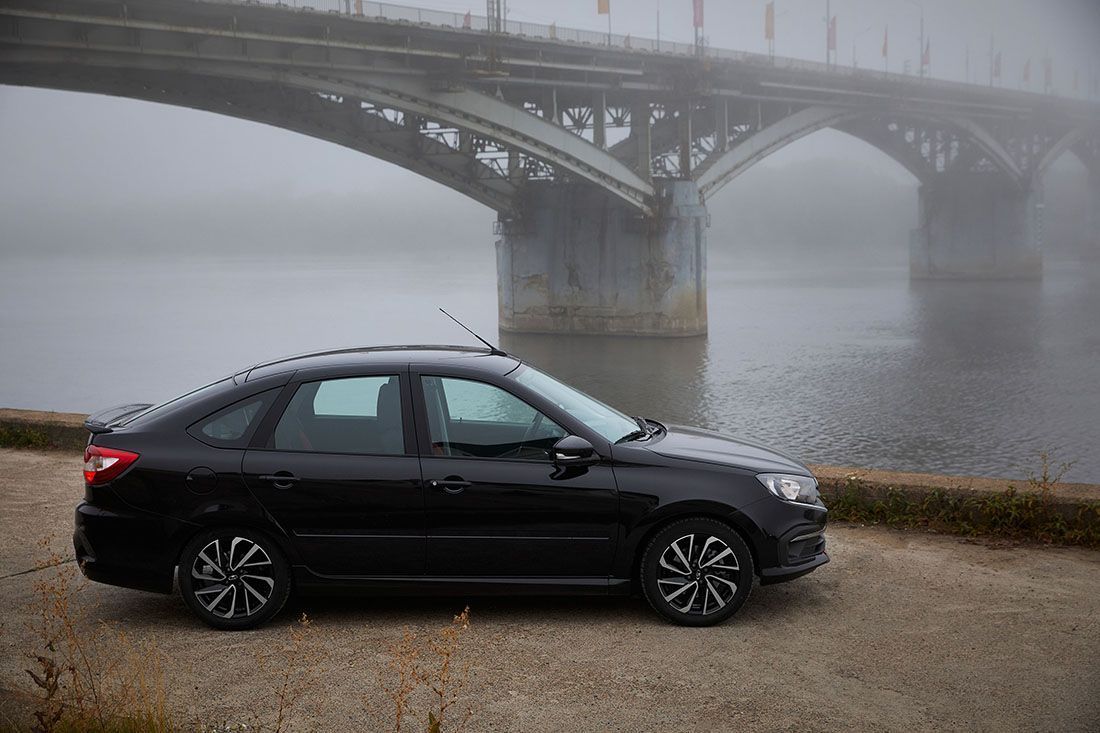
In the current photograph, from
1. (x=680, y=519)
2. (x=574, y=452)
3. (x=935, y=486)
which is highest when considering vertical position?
(x=574, y=452)

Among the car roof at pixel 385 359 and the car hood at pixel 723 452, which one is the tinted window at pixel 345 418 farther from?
the car hood at pixel 723 452

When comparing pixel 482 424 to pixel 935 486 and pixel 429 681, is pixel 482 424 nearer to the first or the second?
pixel 429 681

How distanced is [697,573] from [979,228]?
77551 mm

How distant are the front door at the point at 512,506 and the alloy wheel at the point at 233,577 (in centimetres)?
78

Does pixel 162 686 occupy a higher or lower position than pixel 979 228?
lower

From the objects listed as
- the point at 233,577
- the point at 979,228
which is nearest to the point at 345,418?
the point at 233,577

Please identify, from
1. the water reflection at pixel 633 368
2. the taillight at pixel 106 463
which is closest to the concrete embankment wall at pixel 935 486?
the taillight at pixel 106 463

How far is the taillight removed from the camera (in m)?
5.59

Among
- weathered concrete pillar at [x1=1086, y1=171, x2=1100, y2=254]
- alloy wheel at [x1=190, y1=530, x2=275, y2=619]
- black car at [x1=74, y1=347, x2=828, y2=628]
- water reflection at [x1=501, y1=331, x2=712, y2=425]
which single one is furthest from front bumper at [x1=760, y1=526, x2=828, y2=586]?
weathered concrete pillar at [x1=1086, y1=171, x2=1100, y2=254]

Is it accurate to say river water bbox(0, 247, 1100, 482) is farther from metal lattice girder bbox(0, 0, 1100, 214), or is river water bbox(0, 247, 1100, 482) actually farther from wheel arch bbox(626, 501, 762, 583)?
wheel arch bbox(626, 501, 762, 583)

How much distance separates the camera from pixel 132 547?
5574mm

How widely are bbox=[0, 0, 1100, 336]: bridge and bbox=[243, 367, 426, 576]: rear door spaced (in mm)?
24412

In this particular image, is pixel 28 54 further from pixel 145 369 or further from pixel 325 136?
pixel 145 369

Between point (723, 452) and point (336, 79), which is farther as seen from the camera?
point (336, 79)
